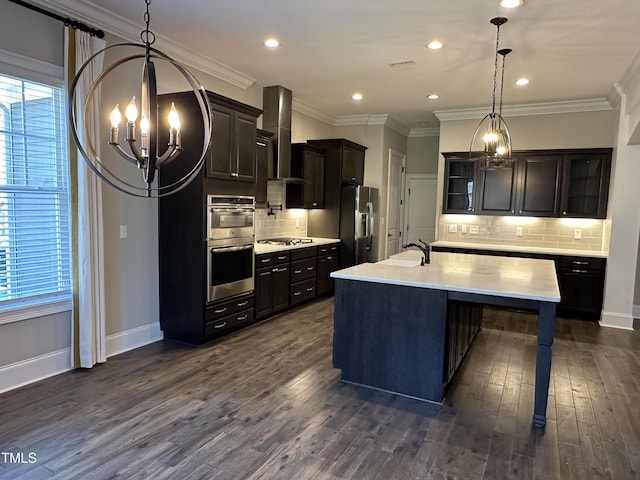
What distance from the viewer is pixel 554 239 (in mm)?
6117

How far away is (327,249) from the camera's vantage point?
20.7 ft

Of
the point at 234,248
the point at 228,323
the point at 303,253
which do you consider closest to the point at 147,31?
the point at 234,248

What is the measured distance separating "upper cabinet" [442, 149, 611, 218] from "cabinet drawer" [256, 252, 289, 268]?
9.49 feet

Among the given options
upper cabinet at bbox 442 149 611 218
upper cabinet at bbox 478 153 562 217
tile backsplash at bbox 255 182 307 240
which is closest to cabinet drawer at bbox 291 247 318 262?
tile backsplash at bbox 255 182 307 240

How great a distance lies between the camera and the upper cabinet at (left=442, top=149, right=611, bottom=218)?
5664 millimetres

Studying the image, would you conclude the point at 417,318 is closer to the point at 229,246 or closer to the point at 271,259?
the point at 229,246

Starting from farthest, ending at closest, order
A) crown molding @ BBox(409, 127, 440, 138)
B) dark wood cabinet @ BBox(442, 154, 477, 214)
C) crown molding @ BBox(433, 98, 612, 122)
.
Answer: crown molding @ BBox(409, 127, 440, 138) → dark wood cabinet @ BBox(442, 154, 477, 214) → crown molding @ BBox(433, 98, 612, 122)

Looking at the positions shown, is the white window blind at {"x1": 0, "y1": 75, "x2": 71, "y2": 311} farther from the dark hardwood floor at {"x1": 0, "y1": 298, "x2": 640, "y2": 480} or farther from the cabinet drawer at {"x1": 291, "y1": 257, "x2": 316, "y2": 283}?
the cabinet drawer at {"x1": 291, "y1": 257, "x2": 316, "y2": 283}

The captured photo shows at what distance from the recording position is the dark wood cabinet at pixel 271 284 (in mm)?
4852

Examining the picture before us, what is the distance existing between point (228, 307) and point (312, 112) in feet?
12.5

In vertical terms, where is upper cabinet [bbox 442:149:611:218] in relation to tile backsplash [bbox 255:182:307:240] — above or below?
above

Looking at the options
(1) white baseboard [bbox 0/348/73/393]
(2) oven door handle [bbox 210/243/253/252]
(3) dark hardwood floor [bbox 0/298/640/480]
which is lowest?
(3) dark hardwood floor [bbox 0/298/640/480]

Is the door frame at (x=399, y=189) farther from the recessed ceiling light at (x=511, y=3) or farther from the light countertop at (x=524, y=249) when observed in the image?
the recessed ceiling light at (x=511, y=3)

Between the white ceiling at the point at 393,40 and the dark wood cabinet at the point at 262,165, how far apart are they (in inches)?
29.2
